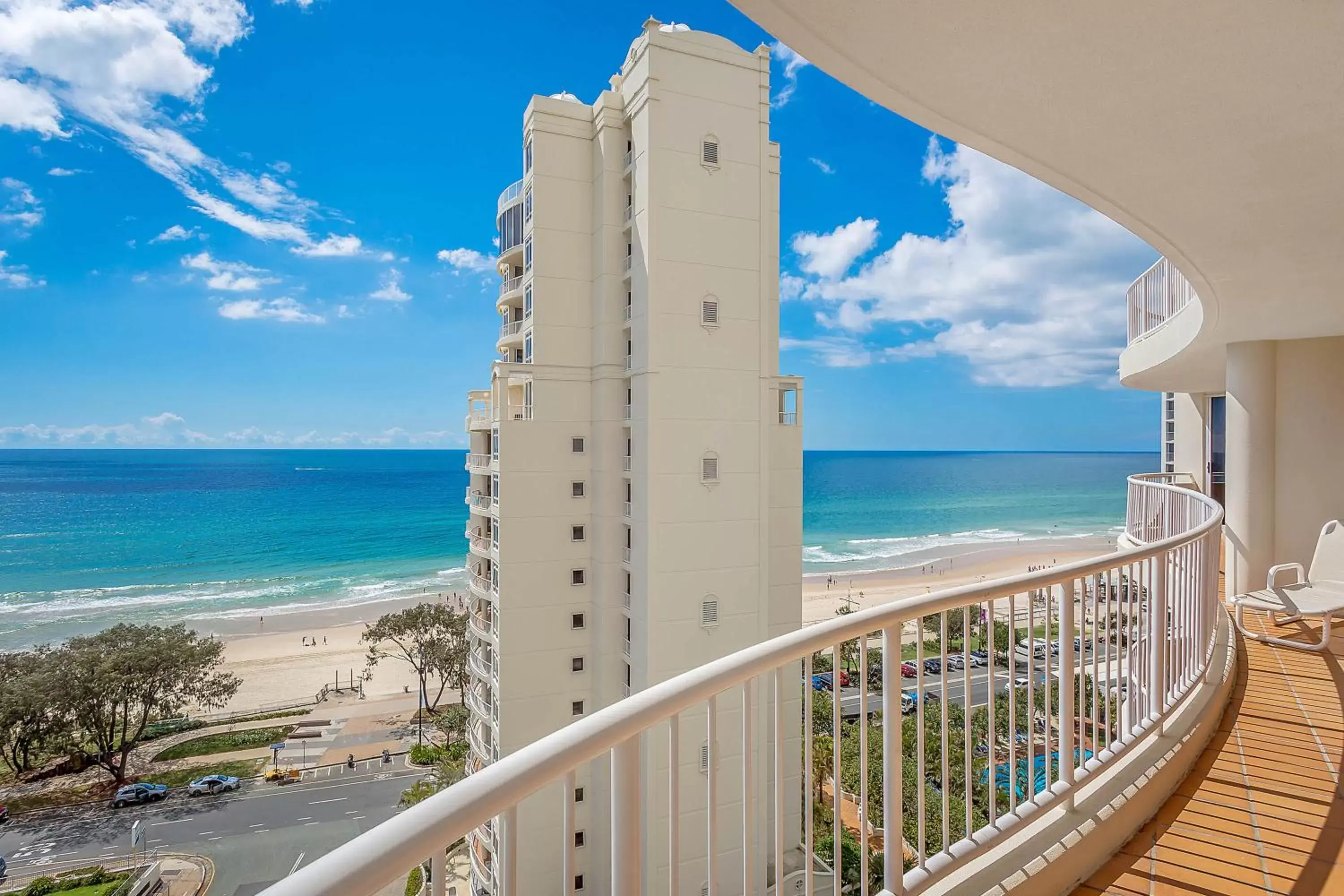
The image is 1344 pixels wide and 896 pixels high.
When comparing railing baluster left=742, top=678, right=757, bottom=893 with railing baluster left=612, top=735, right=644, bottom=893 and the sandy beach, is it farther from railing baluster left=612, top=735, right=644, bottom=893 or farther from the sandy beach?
the sandy beach

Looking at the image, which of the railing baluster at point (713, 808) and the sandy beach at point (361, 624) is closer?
the railing baluster at point (713, 808)

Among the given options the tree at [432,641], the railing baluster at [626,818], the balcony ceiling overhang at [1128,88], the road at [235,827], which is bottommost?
the road at [235,827]

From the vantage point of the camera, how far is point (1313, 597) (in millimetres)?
5012

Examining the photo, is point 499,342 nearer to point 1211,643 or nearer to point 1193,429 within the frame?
point 1211,643

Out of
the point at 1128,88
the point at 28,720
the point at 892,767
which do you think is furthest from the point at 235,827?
the point at 1128,88

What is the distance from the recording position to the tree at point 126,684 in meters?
19.2

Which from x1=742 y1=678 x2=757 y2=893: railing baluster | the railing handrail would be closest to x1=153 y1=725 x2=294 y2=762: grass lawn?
the railing handrail

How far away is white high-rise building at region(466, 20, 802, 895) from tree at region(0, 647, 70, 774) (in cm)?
1578

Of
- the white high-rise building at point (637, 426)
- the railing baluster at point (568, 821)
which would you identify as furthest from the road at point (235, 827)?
the railing baluster at point (568, 821)

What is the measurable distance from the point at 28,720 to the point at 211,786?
5.78 meters

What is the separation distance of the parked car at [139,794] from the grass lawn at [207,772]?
29 centimetres

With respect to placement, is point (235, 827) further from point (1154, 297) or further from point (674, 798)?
point (1154, 297)

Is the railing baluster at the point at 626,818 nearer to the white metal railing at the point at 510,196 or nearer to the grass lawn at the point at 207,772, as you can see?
the white metal railing at the point at 510,196

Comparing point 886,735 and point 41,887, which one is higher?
point 886,735
